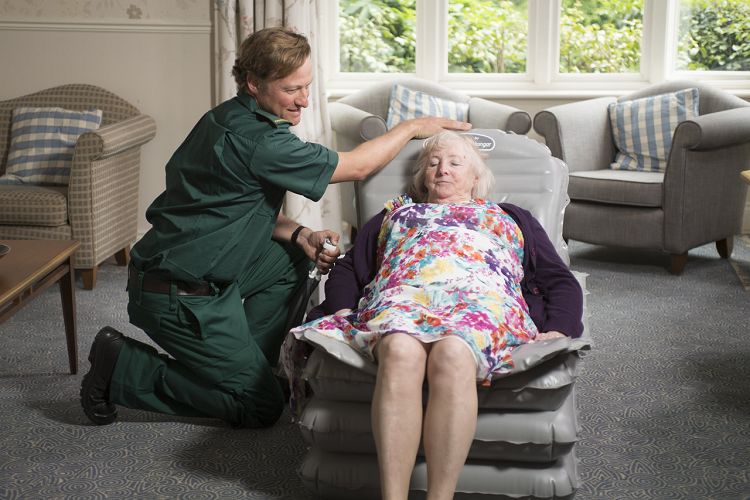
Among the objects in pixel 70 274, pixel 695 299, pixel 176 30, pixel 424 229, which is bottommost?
pixel 695 299

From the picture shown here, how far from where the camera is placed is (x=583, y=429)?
8.87 feet

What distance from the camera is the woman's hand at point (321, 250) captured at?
2.76m

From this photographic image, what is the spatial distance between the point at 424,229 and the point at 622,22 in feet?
10.4

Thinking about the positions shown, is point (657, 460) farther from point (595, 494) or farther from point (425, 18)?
point (425, 18)

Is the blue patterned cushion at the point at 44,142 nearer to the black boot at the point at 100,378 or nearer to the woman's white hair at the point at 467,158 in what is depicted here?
the black boot at the point at 100,378

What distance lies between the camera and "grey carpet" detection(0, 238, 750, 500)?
7.82ft

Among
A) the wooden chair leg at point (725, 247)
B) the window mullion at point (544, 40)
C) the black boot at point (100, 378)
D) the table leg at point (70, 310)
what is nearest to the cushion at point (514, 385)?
the black boot at point (100, 378)

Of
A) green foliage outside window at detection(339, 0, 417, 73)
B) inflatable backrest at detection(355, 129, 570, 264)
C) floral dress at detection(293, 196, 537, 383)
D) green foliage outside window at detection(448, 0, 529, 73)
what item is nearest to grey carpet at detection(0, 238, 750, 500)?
floral dress at detection(293, 196, 537, 383)

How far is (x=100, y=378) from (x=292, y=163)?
81cm

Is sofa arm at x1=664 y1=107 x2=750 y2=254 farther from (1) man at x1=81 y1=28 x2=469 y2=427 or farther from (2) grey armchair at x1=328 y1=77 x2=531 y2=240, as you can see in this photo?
(1) man at x1=81 y1=28 x2=469 y2=427

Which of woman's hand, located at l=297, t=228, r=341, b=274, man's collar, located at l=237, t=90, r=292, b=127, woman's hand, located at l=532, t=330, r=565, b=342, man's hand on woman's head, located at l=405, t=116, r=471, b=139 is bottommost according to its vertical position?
woman's hand, located at l=532, t=330, r=565, b=342

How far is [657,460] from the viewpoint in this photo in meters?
2.50

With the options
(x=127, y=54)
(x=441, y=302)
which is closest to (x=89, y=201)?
(x=127, y=54)

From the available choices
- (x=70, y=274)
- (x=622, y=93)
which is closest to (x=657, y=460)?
(x=70, y=274)
